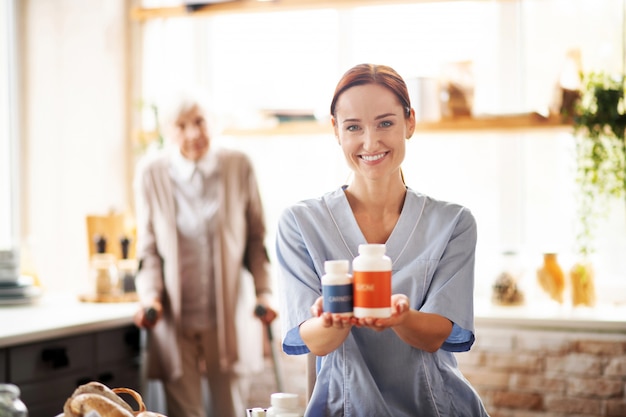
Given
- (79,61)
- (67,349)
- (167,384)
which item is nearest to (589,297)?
(167,384)

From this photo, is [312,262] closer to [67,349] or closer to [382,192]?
[382,192]

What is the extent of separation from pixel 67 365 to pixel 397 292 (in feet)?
5.61

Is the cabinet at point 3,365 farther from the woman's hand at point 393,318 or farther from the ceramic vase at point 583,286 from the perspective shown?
the ceramic vase at point 583,286

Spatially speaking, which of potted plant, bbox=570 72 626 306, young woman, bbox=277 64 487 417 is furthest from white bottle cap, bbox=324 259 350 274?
potted plant, bbox=570 72 626 306

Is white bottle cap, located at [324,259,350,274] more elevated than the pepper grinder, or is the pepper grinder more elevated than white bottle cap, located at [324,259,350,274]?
white bottle cap, located at [324,259,350,274]

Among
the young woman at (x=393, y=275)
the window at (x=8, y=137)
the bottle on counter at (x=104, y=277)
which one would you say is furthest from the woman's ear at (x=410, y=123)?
the window at (x=8, y=137)

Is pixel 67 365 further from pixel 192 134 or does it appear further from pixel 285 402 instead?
pixel 285 402

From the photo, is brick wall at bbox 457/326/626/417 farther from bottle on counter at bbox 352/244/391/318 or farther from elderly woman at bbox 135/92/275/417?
bottle on counter at bbox 352/244/391/318

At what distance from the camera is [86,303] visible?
3463 mm

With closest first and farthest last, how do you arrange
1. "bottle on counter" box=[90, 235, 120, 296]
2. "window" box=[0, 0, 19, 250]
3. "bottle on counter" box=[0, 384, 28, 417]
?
1. "bottle on counter" box=[0, 384, 28, 417]
2. "bottle on counter" box=[90, 235, 120, 296]
3. "window" box=[0, 0, 19, 250]

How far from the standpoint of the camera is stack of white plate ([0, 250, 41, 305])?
335 centimetres

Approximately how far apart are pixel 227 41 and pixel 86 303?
158cm

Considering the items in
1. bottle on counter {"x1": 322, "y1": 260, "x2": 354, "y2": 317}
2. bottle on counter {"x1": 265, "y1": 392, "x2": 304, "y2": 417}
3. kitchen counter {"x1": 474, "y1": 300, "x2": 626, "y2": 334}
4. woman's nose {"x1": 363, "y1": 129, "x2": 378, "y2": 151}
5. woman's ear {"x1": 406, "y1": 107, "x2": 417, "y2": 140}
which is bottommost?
kitchen counter {"x1": 474, "y1": 300, "x2": 626, "y2": 334}

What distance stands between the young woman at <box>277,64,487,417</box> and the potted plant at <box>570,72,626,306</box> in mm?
1734
